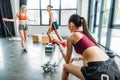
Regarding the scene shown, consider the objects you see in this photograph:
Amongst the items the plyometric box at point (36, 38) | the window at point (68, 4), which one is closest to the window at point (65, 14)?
the window at point (68, 4)

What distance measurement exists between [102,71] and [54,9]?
304 inches

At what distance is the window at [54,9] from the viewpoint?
28.7 feet

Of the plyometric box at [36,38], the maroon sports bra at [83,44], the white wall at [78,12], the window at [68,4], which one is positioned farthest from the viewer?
the window at [68,4]

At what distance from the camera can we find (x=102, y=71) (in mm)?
1430

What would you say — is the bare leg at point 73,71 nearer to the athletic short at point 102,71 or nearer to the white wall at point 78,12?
the athletic short at point 102,71

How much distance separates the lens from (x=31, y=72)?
3.00m

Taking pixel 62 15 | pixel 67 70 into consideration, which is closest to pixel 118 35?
pixel 62 15

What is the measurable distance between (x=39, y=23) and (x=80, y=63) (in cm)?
595

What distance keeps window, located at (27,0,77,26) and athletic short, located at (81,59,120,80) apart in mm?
7426

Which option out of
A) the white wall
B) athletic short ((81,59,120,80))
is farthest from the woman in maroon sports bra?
the white wall

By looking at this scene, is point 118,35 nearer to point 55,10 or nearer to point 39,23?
point 55,10

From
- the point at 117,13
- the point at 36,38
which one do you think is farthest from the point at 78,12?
the point at 117,13

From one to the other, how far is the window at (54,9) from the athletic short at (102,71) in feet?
24.4

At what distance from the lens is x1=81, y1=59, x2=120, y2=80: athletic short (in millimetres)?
1423
